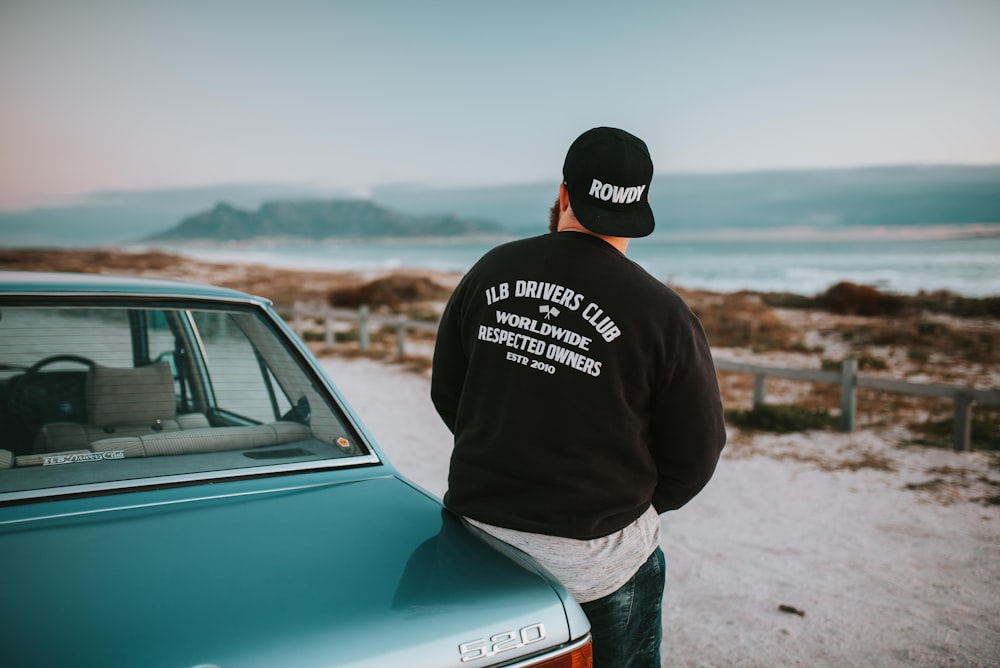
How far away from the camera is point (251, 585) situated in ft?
4.96

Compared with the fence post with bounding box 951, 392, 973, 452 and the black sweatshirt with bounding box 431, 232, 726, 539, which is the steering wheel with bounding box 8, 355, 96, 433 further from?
the fence post with bounding box 951, 392, 973, 452

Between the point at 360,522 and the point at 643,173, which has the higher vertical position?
the point at 643,173

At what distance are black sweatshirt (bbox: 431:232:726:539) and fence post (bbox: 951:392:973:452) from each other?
7.04 meters

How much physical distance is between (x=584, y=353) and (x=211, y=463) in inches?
53.3

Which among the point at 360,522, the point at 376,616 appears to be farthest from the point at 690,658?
the point at 376,616

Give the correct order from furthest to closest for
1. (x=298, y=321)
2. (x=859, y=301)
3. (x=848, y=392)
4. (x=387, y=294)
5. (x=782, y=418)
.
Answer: (x=387, y=294)
(x=859, y=301)
(x=298, y=321)
(x=782, y=418)
(x=848, y=392)

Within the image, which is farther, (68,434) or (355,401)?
(355,401)

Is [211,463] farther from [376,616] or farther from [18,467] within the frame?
[376,616]

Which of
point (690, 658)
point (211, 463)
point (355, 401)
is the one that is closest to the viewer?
point (211, 463)

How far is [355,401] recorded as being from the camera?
9.65 meters

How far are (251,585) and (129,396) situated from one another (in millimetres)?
1355

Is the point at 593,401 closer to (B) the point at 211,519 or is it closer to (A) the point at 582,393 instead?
(A) the point at 582,393

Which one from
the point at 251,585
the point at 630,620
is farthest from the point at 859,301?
the point at 251,585

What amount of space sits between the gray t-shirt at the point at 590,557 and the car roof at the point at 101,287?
1.52 metres
